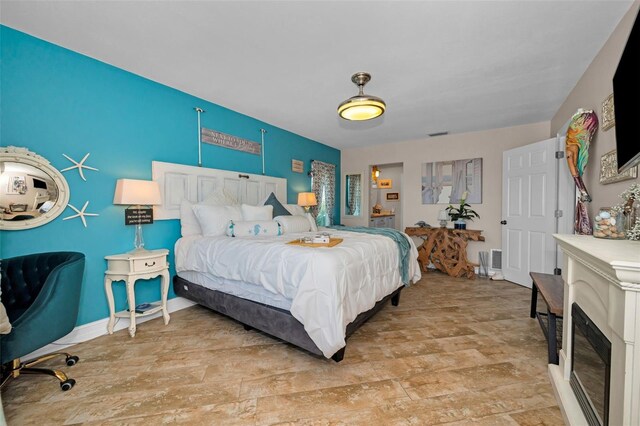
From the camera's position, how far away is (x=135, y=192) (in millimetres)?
2410

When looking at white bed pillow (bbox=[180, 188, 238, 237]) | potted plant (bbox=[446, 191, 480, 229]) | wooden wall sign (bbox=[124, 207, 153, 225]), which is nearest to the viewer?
wooden wall sign (bbox=[124, 207, 153, 225])

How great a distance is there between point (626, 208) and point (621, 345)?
42.6 inches

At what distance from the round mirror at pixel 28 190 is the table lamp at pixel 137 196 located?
0.40 metres

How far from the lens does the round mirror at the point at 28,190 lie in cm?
195

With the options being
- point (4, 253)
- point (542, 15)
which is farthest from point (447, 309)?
point (4, 253)

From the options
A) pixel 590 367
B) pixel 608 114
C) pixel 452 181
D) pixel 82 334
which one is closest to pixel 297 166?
pixel 452 181

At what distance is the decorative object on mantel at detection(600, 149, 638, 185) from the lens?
74.4 inches

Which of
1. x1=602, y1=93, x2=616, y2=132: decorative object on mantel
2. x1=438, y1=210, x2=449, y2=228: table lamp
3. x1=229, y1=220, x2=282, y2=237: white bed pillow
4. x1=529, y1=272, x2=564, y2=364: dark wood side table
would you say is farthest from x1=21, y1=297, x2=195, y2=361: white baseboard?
x1=438, y1=210, x2=449, y2=228: table lamp

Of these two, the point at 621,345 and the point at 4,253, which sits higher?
the point at 4,253

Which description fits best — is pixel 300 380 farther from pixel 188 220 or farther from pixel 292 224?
pixel 188 220

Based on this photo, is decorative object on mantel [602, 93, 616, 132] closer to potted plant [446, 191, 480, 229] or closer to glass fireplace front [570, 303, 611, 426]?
glass fireplace front [570, 303, 611, 426]

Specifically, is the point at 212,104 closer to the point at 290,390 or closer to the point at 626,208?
the point at 290,390

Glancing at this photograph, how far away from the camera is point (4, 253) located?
197cm

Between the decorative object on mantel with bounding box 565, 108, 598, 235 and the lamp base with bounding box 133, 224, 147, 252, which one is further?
the lamp base with bounding box 133, 224, 147, 252
